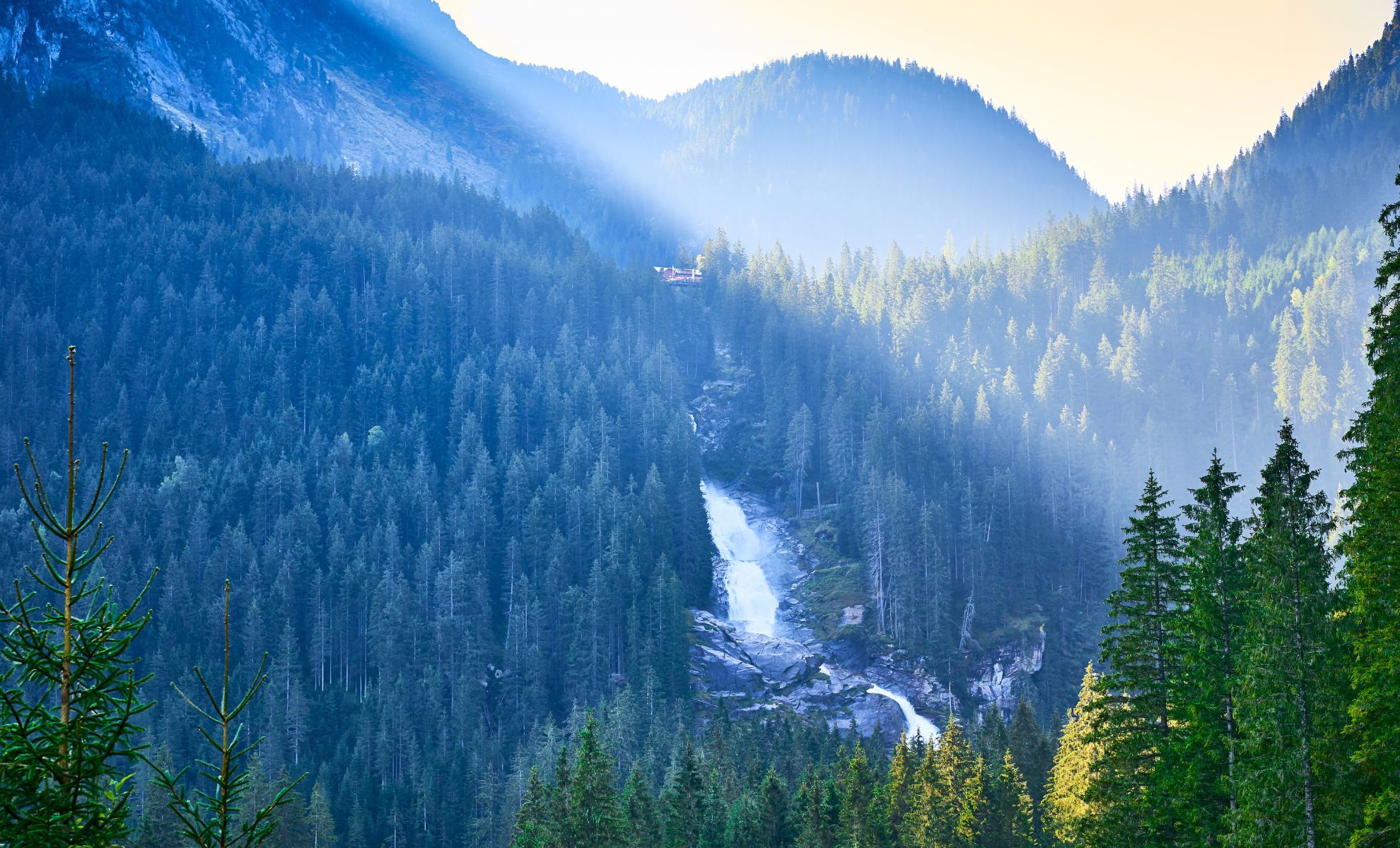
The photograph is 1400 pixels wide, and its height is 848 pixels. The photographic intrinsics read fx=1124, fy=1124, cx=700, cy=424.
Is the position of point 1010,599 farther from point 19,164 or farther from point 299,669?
point 19,164

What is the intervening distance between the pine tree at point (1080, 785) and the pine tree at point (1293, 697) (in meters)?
8.85

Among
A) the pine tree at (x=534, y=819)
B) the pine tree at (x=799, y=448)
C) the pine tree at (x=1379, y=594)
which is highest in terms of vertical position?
the pine tree at (x=1379, y=594)

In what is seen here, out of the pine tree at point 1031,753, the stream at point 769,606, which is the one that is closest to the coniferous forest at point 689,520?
the pine tree at point 1031,753

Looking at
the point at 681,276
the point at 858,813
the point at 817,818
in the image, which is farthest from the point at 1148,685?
the point at 681,276

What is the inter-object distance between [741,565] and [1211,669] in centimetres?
10196

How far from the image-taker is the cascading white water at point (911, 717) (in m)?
105

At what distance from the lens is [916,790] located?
5734 cm

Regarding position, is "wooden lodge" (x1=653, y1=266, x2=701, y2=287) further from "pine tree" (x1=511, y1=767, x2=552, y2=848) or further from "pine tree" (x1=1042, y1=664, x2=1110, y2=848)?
"pine tree" (x1=1042, y1=664, x2=1110, y2=848)

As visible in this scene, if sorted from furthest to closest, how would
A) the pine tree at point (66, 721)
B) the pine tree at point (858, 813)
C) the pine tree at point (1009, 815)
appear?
1. the pine tree at point (1009, 815)
2. the pine tree at point (858, 813)
3. the pine tree at point (66, 721)

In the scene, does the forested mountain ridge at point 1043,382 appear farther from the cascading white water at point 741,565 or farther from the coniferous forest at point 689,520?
the cascading white water at point 741,565

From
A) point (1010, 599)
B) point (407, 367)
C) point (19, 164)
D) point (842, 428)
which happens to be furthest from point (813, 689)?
point (19, 164)

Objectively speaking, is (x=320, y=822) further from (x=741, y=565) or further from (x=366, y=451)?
(x=741, y=565)

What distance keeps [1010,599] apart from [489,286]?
89921 mm

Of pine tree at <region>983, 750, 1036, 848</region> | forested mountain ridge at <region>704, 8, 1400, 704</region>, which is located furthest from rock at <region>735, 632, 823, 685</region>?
pine tree at <region>983, 750, 1036, 848</region>
